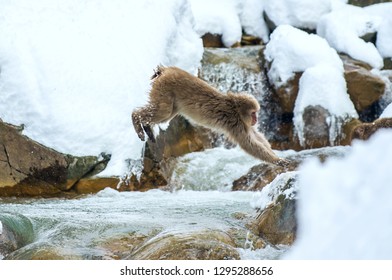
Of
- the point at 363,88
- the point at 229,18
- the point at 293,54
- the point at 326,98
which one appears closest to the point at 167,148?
the point at 326,98

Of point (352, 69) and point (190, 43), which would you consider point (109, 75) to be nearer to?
point (190, 43)

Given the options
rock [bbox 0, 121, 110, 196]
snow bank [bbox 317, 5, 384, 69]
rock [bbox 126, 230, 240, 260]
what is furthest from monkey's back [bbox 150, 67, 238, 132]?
snow bank [bbox 317, 5, 384, 69]

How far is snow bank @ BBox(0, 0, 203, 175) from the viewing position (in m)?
7.94

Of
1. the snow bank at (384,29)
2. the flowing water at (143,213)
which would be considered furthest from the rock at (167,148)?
the snow bank at (384,29)

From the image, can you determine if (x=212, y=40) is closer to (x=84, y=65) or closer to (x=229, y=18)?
(x=229, y=18)

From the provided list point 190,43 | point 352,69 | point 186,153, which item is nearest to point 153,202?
point 186,153

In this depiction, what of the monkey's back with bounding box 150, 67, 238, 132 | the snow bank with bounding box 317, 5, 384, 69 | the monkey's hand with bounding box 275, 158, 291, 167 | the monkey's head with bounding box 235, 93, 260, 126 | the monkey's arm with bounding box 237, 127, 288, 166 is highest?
the monkey's back with bounding box 150, 67, 238, 132

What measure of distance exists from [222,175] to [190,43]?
2.94 metres

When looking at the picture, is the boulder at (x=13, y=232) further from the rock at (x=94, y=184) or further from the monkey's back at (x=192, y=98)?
the rock at (x=94, y=184)

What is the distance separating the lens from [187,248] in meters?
3.96

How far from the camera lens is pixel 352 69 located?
1044 cm

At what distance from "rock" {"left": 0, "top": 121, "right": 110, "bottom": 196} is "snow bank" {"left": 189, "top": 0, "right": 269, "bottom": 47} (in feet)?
17.3

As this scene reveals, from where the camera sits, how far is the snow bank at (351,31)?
11.2m

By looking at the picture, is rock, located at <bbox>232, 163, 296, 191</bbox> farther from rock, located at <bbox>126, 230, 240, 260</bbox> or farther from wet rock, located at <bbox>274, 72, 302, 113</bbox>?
rock, located at <bbox>126, 230, 240, 260</bbox>
